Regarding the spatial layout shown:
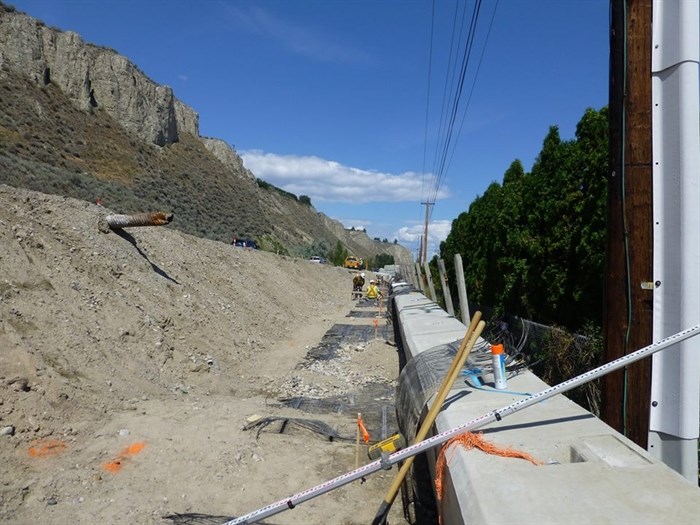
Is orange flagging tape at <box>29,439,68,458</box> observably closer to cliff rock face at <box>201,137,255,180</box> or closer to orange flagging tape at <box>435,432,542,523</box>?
orange flagging tape at <box>435,432,542,523</box>

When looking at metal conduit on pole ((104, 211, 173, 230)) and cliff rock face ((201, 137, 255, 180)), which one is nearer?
metal conduit on pole ((104, 211, 173, 230))

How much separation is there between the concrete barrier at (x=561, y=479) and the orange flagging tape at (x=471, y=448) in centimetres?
4

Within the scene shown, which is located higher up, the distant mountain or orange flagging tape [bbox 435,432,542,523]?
the distant mountain

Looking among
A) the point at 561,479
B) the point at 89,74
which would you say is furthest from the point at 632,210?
the point at 89,74

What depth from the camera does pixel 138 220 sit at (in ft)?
39.3

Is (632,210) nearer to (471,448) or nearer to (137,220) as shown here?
(471,448)

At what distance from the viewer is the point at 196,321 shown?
36.5ft

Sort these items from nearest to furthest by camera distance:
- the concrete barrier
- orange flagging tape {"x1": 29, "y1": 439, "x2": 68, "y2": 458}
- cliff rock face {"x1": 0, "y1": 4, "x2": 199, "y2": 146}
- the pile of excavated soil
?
the concrete barrier, the pile of excavated soil, orange flagging tape {"x1": 29, "y1": 439, "x2": 68, "y2": 458}, cliff rock face {"x1": 0, "y1": 4, "x2": 199, "y2": 146}

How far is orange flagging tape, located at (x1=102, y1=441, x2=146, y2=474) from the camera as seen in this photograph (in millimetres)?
5055

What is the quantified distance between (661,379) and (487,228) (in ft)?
35.9

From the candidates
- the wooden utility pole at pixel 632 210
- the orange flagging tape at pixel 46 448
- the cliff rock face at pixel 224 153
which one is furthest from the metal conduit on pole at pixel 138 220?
the cliff rock face at pixel 224 153

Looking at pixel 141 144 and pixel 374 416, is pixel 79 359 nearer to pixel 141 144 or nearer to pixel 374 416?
pixel 374 416

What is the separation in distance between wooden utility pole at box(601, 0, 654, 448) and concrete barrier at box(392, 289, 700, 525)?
0.30 m

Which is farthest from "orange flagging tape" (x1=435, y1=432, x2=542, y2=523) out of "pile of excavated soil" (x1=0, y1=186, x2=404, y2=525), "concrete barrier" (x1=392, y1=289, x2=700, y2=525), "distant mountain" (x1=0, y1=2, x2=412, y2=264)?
"distant mountain" (x1=0, y1=2, x2=412, y2=264)
